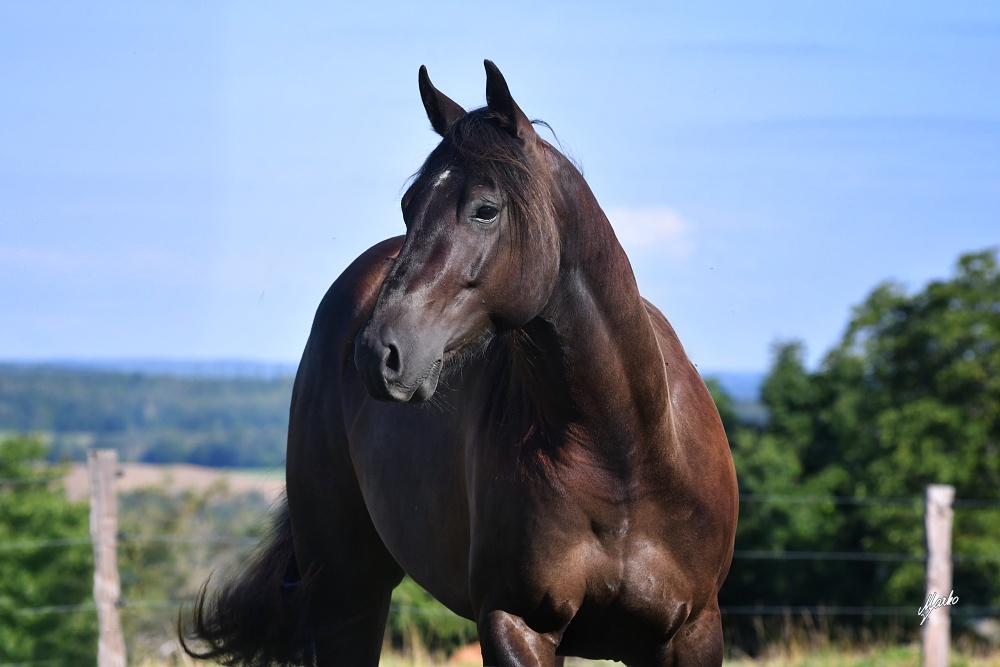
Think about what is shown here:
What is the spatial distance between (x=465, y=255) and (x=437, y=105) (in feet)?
2.11

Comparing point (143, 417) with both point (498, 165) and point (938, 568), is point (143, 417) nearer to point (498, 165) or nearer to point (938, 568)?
point (938, 568)

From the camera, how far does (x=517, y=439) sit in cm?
303

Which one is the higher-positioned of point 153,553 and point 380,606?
point 380,606

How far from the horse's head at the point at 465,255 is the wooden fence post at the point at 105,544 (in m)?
5.55

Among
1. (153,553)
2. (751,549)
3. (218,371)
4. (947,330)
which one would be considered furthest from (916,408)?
(218,371)

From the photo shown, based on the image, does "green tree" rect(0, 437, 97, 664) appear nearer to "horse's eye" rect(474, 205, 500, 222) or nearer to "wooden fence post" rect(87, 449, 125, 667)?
"wooden fence post" rect(87, 449, 125, 667)

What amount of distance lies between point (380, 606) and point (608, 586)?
1.75 metres

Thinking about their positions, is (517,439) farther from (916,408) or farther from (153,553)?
(153,553)

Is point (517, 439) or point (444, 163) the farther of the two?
point (517, 439)

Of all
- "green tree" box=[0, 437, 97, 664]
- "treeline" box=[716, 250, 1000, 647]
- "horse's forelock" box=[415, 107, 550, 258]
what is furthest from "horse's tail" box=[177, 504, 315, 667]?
"green tree" box=[0, 437, 97, 664]

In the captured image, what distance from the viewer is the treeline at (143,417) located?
7169cm

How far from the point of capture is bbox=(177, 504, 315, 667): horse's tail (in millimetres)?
4551

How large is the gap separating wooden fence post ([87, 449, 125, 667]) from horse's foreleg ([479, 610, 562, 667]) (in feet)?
16.8

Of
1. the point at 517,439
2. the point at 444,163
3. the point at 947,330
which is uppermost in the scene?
the point at 947,330
